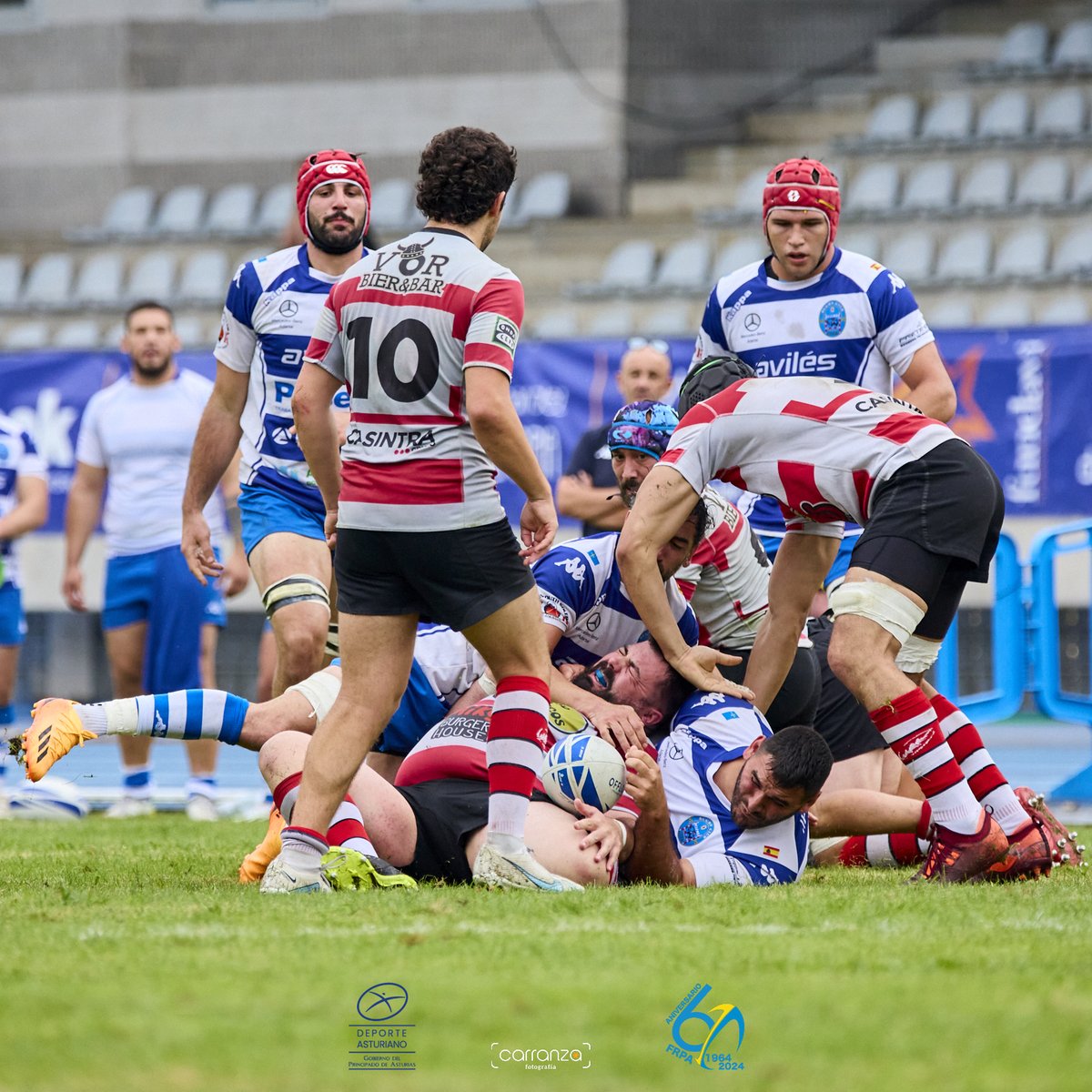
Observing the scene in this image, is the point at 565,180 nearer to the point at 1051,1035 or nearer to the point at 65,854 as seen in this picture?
the point at 65,854

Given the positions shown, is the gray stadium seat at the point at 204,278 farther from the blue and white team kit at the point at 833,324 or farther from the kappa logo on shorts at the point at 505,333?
the kappa logo on shorts at the point at 505,333

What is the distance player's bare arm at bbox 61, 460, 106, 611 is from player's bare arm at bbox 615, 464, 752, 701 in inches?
206

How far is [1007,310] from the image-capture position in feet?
48.0

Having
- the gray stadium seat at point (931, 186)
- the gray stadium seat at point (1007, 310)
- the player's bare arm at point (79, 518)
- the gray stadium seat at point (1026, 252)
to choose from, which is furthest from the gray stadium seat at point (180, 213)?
the player's bare arm at point (79, 518)

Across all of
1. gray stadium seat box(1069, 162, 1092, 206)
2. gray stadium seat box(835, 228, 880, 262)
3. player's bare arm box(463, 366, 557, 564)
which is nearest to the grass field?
player's bare arm box(463, 366, 557, 564)

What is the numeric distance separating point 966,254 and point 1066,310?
1.64 m

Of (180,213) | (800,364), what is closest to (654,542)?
(800,364)

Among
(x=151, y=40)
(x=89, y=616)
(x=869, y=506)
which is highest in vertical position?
(x=151, y=40)

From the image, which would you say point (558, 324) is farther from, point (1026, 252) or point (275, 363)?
point (275, 363)

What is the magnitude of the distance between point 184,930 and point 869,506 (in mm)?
2526

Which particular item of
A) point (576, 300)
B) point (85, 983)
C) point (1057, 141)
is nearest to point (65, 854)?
point (85, 983)

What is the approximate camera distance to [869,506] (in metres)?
5.52

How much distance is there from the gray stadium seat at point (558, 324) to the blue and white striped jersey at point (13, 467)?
250 inches

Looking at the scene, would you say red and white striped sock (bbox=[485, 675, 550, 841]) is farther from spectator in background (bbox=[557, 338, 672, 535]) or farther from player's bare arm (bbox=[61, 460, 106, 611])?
player's bare arm (bbox=[61, 460, 106, 611])
